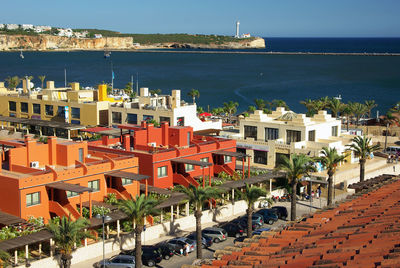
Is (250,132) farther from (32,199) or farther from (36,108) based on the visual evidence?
(32,199)

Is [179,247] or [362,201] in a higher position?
[362,201]

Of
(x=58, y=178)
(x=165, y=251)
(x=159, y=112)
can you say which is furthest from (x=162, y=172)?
(x=159, y=112)

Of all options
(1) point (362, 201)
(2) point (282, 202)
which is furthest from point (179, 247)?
(2) point (282, 202)

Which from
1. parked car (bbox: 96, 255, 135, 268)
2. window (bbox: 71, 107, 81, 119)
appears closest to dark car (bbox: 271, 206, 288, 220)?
parked car (bbox: 96, 255, 135, 268)

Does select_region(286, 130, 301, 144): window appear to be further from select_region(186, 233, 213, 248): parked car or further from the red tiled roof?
the red tiled roof

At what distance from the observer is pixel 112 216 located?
3522 cm

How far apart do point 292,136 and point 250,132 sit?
15.6 feet

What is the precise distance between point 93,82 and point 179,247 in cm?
15723

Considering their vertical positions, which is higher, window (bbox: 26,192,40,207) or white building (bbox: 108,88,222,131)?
white building (bbox: 108,88,222,131)

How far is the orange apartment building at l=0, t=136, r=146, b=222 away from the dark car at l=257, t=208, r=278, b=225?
910 centimetres

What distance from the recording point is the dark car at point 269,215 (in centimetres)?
4197

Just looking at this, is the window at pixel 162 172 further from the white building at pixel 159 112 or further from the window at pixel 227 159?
the white building at pixel 159 112

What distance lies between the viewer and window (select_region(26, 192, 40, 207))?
35.3 m

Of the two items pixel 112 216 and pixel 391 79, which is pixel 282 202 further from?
pixel 391 79
